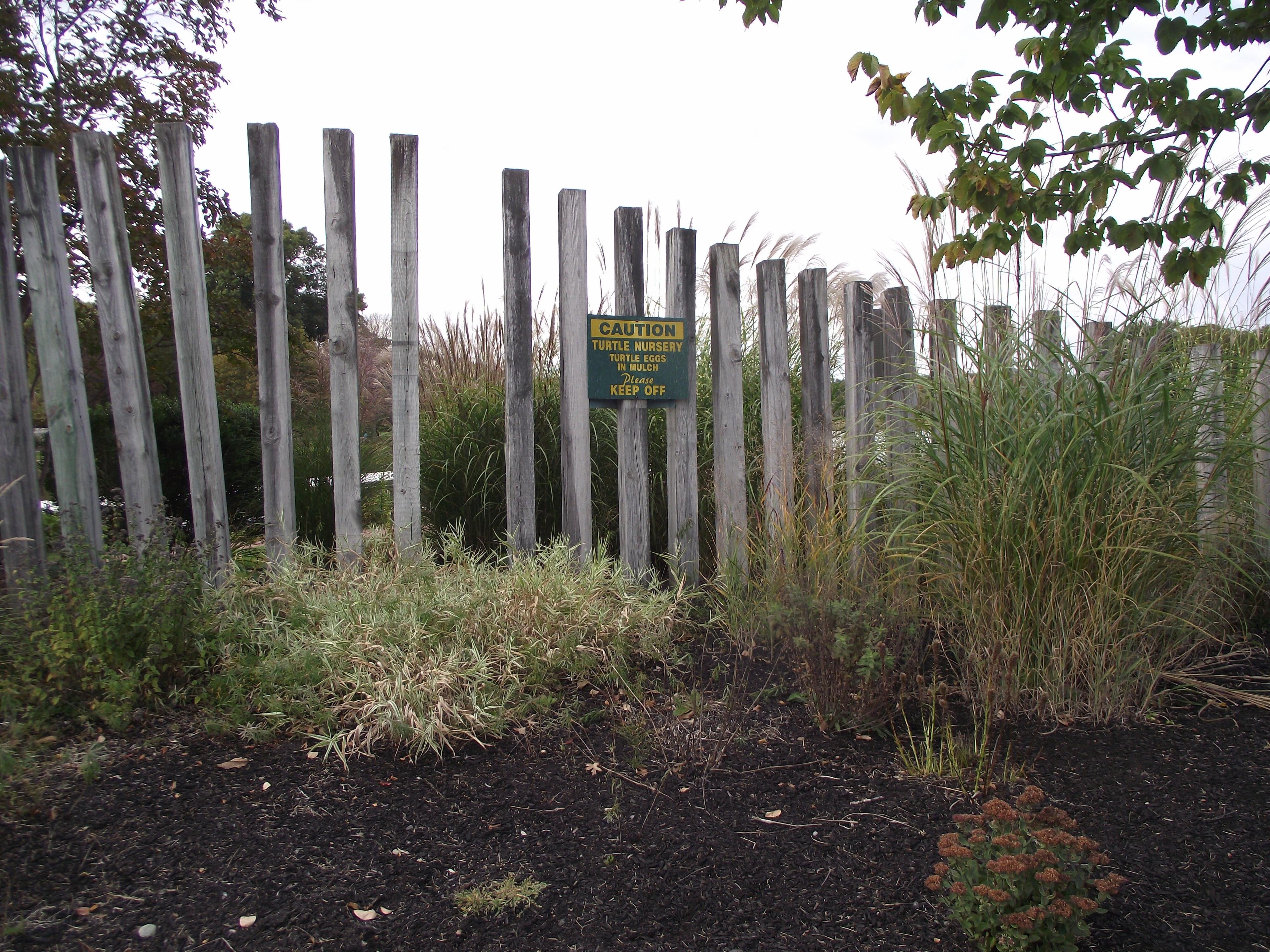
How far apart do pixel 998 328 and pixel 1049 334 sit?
242 millimetres

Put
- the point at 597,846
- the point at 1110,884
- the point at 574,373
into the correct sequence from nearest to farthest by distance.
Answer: the point at 1110,884, the point at 597,846, the point at 574,373

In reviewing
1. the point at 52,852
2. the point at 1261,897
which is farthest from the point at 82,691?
the point at 1261,897

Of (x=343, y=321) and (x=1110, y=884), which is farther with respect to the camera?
(x=343, y=321)

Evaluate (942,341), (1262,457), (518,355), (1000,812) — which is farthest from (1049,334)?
(518,355)

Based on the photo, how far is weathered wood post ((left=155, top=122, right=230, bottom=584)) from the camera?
416 centimetres

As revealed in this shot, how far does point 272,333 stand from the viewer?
4168 mm

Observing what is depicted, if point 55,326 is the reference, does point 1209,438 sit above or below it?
below

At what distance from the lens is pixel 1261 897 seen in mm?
2172

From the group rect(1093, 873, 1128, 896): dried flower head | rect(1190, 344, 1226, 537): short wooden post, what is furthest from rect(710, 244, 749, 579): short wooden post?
rect(1093, 873, 1128, 896): dried flower head

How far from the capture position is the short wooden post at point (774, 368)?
4.53 m

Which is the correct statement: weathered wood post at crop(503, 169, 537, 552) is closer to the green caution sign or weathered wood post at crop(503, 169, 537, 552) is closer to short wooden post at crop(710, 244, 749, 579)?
the green caution sign

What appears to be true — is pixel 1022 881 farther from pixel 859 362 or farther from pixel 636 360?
pixel 859 362

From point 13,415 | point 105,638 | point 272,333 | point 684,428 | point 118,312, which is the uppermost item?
point 118,312

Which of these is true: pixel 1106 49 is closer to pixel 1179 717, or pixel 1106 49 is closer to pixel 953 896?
pixel 1179 717
